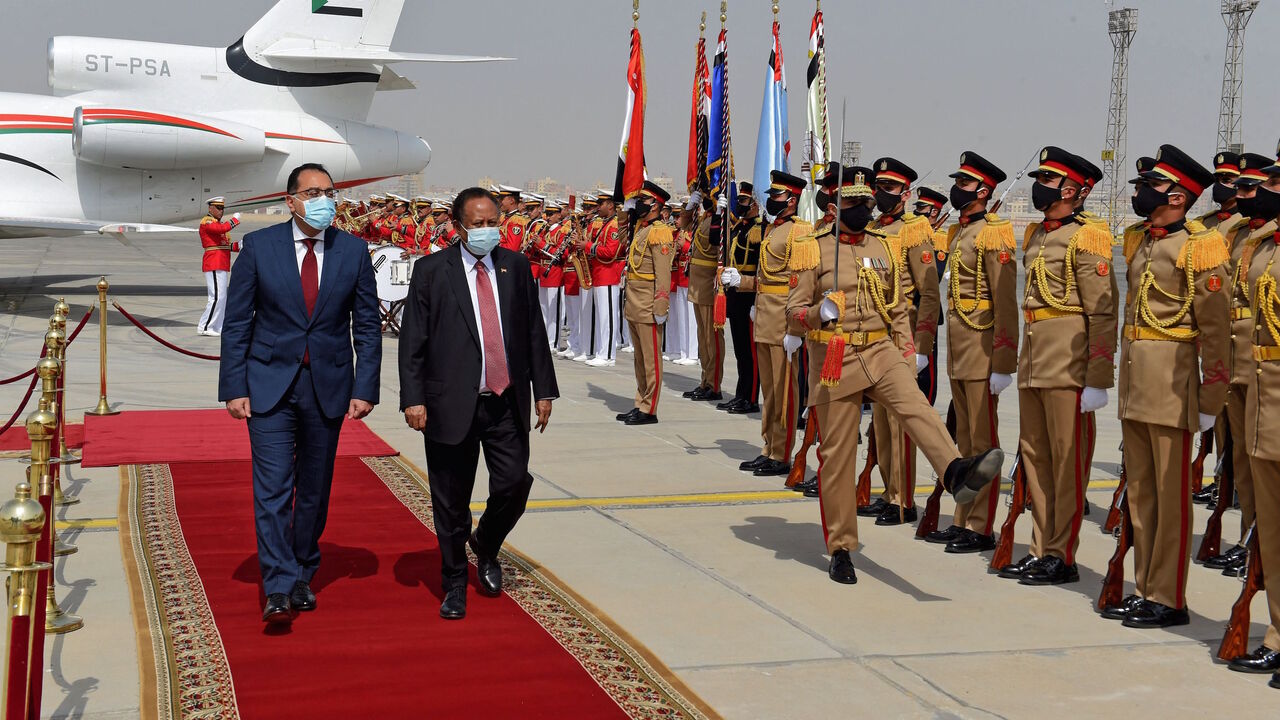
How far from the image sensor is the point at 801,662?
191 inches

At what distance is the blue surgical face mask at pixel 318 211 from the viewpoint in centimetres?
532

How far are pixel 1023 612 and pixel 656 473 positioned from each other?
3.50 metres

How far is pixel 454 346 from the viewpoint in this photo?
535 centimetres

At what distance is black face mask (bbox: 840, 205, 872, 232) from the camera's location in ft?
20.2

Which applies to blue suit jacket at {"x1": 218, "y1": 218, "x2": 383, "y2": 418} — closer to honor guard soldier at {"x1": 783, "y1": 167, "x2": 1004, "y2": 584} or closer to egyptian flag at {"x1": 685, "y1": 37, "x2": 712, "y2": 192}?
honor guard soldier at {"x1": 783, "y1": 167, "x2": 1004, "y2": 584}

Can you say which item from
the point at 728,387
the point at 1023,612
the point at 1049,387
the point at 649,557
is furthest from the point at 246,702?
the point at 728,387

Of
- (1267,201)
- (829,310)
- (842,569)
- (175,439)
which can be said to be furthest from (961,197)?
(175,439)

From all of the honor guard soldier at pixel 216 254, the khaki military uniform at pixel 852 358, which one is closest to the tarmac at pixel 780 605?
the khaki military uniform at pixel 852 358

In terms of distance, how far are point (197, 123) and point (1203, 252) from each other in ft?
63.1

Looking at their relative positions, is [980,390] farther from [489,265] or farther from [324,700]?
[324,700]

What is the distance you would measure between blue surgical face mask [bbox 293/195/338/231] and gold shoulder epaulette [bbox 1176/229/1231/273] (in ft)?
11.0

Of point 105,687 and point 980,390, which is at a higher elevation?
point 980,390

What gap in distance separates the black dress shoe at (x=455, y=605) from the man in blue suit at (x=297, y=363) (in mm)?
550

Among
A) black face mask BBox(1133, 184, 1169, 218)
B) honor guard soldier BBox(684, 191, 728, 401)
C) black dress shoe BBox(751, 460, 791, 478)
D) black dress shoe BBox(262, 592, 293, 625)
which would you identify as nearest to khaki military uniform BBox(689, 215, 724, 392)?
honor guard soldier BBox(684, 191, 728, 401)
